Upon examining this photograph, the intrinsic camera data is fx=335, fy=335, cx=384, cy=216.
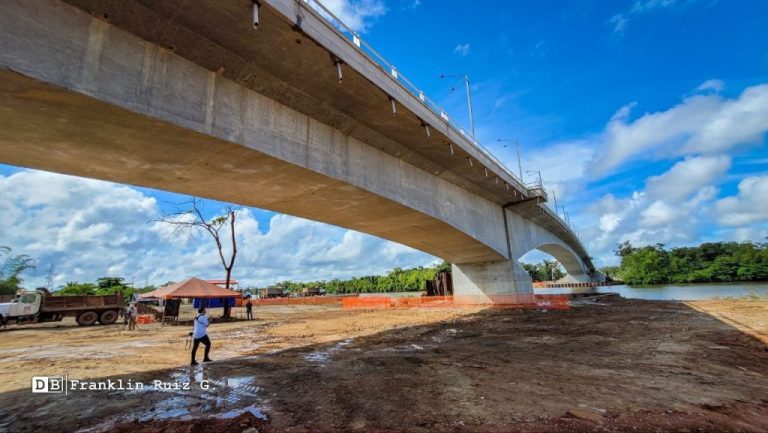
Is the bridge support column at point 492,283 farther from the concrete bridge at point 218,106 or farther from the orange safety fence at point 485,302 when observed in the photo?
the concrete bridge at point 218,106

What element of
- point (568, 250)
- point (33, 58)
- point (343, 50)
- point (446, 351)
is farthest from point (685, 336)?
point (568, 250)

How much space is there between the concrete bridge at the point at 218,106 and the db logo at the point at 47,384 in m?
4.81

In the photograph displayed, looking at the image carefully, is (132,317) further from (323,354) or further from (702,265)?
(702,265)

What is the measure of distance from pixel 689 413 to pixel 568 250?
46444 mm

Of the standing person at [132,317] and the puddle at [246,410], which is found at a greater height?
the standing person at [132,317]

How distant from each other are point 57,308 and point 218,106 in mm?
22564

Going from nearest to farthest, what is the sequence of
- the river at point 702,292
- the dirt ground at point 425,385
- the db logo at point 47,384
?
the dirt ground at point 425,385, the db logo at point 47,384, the river at point 702,292

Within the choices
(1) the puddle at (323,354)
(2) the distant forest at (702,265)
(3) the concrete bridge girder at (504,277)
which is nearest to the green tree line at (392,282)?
(2) the distant forest at (702,265)

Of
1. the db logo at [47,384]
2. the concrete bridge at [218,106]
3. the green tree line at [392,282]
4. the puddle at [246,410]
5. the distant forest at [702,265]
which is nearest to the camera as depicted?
the puddle at [246,410]

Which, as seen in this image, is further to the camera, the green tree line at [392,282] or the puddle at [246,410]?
the green tree line at [392,282]

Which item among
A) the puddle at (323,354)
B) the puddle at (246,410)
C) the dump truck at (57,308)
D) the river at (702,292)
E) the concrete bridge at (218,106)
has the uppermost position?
the concrete bridge at (218,106)

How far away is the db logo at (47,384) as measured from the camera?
6.65 meters

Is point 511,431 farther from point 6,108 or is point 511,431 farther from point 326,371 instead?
point 6,108

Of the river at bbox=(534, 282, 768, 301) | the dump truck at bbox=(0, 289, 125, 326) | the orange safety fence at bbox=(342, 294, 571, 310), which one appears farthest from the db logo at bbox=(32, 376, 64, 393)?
the river at bbox=(534, 282, 768, 301)
